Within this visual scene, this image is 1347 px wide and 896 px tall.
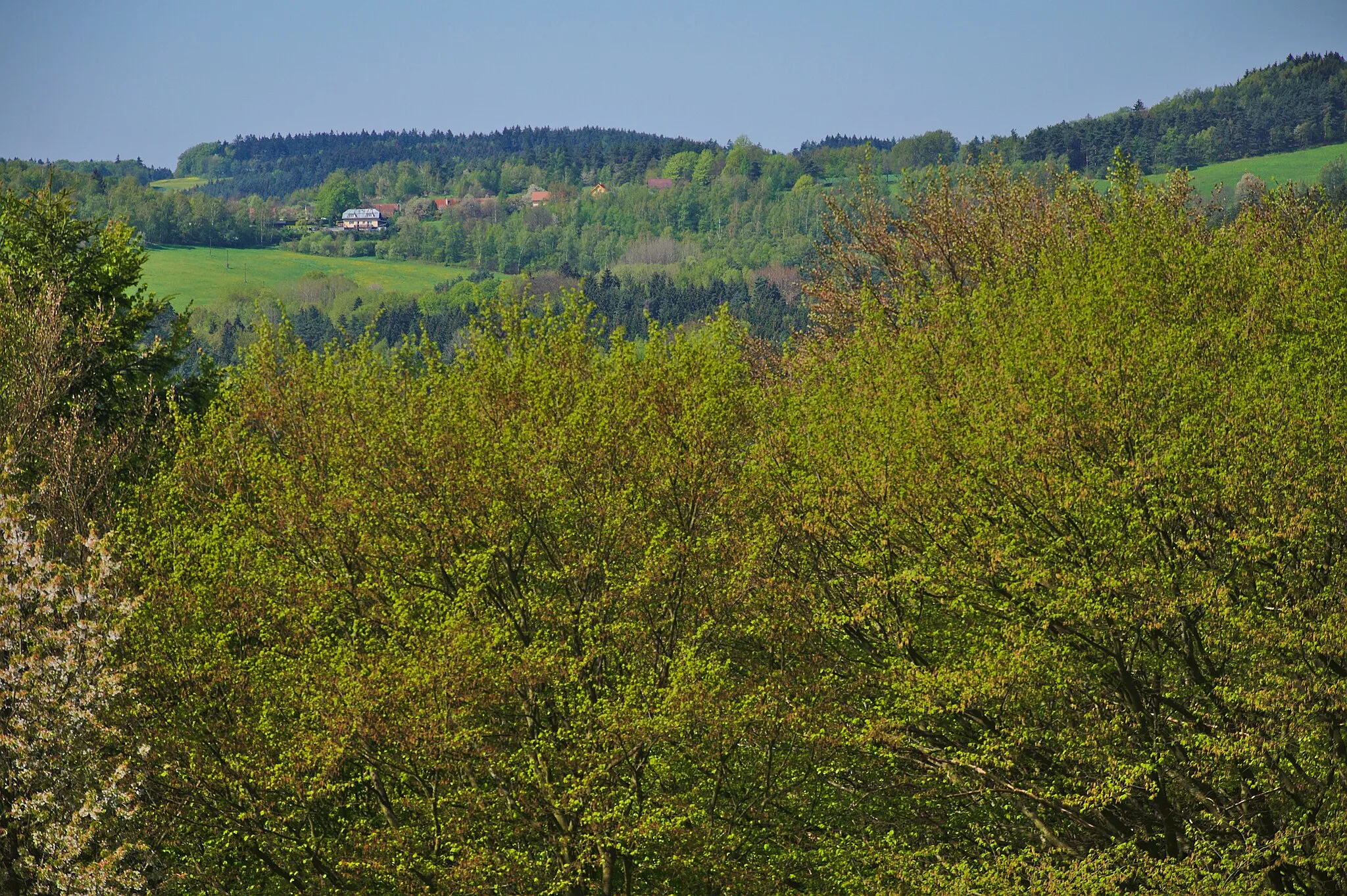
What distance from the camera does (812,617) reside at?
2441cm

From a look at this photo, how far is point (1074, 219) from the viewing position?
1590 inches

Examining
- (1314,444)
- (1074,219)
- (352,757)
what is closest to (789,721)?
(352,757)

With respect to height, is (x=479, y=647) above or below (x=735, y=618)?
above

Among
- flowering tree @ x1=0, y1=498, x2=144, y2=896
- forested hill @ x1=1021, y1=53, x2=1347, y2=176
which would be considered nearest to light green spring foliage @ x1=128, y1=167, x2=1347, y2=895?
flowering tree @ x1=0, y1=498, x2=144, y2=896

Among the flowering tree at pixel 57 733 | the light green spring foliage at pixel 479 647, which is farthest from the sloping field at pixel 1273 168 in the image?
the flowering tree at pixel 57 733

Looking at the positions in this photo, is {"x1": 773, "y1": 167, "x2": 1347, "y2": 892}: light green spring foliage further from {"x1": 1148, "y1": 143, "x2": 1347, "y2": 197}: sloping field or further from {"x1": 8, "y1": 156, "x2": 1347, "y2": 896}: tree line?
{"x1": 1148, "y1": 143, "x2": 1347, "y2": 197}: sloping field

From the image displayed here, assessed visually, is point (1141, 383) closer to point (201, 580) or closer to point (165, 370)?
point (201, 580)

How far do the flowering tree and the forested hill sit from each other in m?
168

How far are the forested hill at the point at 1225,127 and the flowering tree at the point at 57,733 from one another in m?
168

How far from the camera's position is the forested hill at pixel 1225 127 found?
178 meters

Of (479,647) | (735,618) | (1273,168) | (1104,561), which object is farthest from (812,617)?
(1273,168)

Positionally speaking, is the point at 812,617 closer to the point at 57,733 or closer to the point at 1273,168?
the point at 57,733

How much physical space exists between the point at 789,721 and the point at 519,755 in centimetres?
479

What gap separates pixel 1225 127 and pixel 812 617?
A: 616ft
